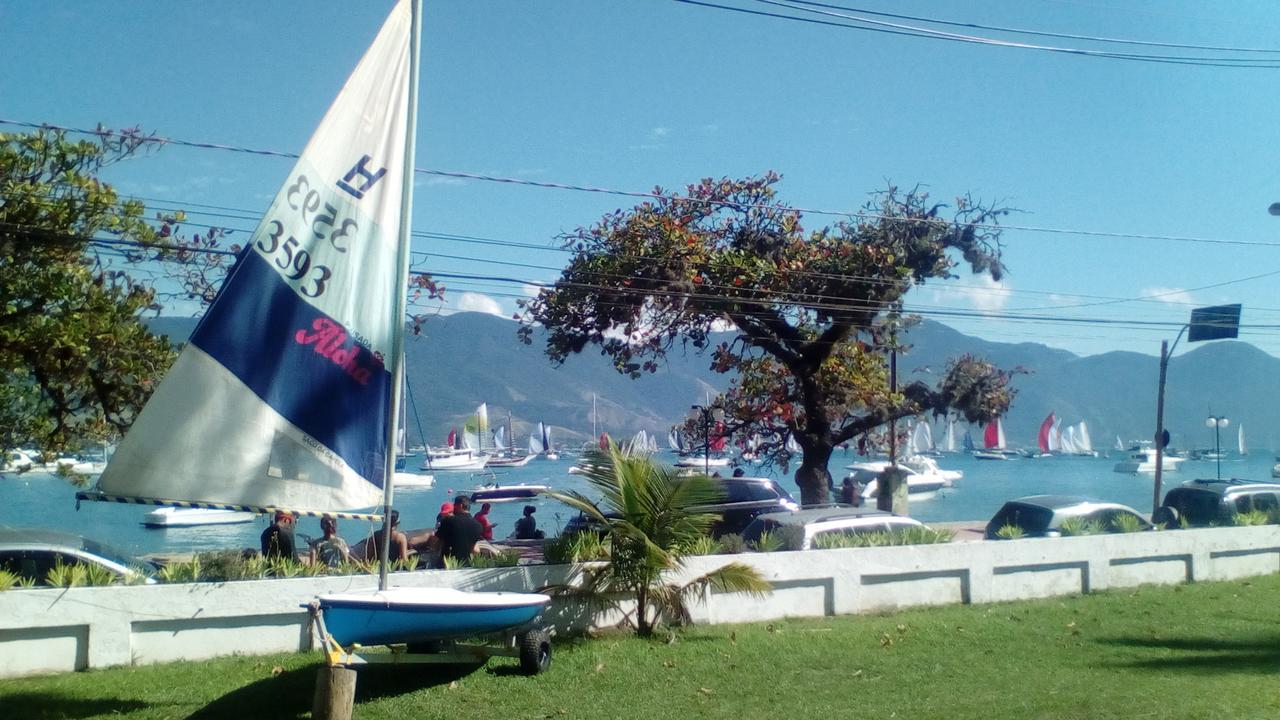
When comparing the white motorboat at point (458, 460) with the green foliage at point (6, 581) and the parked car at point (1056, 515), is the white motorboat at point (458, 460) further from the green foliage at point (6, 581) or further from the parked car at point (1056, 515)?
the green foliage at point (6, 581)

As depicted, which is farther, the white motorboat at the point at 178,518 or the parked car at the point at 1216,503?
the white motorboat at the point at 178,518

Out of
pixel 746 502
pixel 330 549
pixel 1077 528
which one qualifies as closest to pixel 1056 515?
pixel 1077 528

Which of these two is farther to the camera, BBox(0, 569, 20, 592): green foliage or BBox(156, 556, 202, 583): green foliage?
BBox(156, 556, 202, 583): green foliage

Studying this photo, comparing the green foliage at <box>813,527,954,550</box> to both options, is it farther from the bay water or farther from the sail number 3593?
the sail number 3593

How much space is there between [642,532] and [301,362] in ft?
14.2

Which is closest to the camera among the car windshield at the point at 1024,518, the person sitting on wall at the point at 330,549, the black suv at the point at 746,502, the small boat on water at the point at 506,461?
the person sitting on wall at the point at 330,549

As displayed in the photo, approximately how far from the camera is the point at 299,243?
877 cm

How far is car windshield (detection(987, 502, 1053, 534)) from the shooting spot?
60.1 ft

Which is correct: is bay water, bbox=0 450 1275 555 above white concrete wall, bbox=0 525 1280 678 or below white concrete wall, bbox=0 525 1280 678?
below

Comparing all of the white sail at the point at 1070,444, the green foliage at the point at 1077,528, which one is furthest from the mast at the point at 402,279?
the white sail at the point at 1070,444

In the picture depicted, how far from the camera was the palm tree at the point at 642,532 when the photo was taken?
11.6 meters

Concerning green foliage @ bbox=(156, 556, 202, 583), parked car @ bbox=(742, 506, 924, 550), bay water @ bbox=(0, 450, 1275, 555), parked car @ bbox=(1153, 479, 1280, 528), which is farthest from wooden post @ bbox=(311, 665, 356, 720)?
parked car @ bbox=(1153, 479, 1280, 528)

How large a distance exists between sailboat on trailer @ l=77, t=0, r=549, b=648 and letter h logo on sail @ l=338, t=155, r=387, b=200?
0.01 metres

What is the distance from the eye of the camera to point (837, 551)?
44.8ft
